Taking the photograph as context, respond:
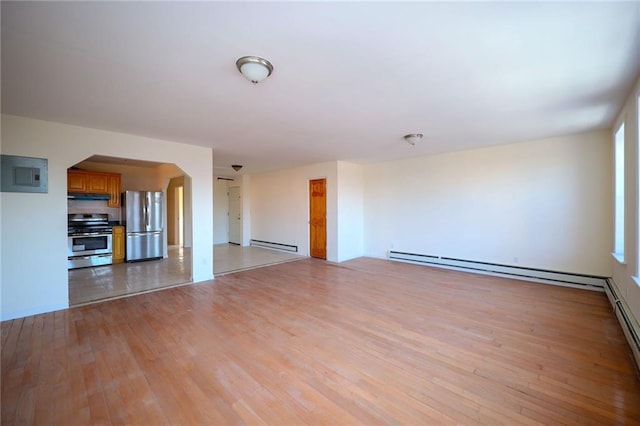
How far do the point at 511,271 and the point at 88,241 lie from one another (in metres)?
8.63

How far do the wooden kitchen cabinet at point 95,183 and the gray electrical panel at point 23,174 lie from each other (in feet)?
9.00

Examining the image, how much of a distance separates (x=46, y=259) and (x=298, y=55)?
13.5 feet

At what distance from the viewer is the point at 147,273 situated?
530cm

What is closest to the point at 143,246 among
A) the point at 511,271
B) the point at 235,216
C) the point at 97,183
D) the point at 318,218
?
the point at 97,183

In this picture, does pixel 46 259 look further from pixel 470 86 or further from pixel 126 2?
pixel 470 86

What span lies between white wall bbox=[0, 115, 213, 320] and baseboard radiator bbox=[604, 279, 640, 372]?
248 inches

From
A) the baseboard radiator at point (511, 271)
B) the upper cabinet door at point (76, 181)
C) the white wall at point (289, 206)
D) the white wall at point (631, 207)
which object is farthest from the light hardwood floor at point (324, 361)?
the upper cabinet door at point (76, 181)

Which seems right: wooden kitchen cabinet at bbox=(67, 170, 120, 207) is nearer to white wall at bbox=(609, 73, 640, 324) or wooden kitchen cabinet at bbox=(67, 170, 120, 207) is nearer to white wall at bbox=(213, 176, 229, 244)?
white wall at bbox=(213, 176, 229, 244)

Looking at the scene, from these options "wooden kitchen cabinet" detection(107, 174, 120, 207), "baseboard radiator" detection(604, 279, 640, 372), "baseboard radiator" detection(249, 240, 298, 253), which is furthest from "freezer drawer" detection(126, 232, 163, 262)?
"baseboard radiator" detection(604, 279, 640, 372)

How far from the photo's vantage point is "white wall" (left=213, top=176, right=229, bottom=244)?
31.3 feet

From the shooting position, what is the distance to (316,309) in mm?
3494

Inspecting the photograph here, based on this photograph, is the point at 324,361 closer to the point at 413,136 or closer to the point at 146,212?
the point at 413,136

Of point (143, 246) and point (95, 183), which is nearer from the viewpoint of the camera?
point (95, 183)

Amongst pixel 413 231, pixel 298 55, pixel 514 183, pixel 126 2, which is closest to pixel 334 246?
pixel 413 231
